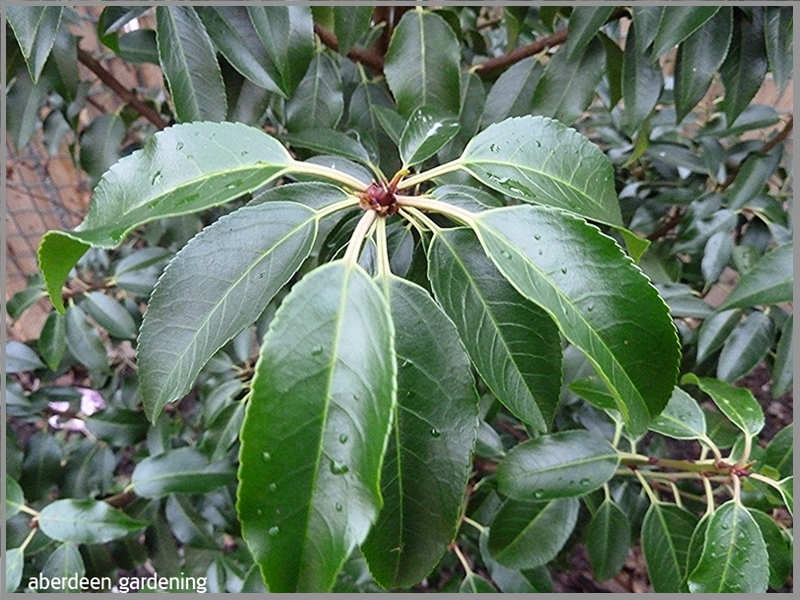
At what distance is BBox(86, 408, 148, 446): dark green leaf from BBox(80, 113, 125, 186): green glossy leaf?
0.36 m

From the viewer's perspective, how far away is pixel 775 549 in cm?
54

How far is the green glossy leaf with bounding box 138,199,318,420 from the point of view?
13.1 inches

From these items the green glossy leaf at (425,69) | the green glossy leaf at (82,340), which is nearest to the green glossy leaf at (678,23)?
the green glossy leaf at (425,69)

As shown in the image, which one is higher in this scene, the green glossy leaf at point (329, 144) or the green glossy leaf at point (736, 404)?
the green glossy leaf at point (329, 144)

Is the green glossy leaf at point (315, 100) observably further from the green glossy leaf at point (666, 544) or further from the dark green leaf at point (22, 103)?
the green glossy leaf at point (666, 544)

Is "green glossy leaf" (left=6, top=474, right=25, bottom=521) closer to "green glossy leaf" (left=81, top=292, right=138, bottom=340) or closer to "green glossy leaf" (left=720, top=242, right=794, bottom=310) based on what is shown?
"green glossy leaf" (left=81, top=292, right=138, bottom=340)

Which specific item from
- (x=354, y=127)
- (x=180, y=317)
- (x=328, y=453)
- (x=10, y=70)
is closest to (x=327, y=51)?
(x=354, y=127)

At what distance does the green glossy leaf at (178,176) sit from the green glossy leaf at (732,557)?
1.51 ft

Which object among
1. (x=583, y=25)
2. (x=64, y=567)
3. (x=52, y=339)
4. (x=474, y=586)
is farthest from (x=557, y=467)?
(x=52, y=339)

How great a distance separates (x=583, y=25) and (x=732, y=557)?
1.74 ft

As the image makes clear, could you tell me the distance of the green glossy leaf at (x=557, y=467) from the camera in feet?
1.83

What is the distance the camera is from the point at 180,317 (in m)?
Answer: 0.34

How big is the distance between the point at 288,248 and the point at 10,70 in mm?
583

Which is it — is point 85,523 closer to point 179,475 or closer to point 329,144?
point 179,475
